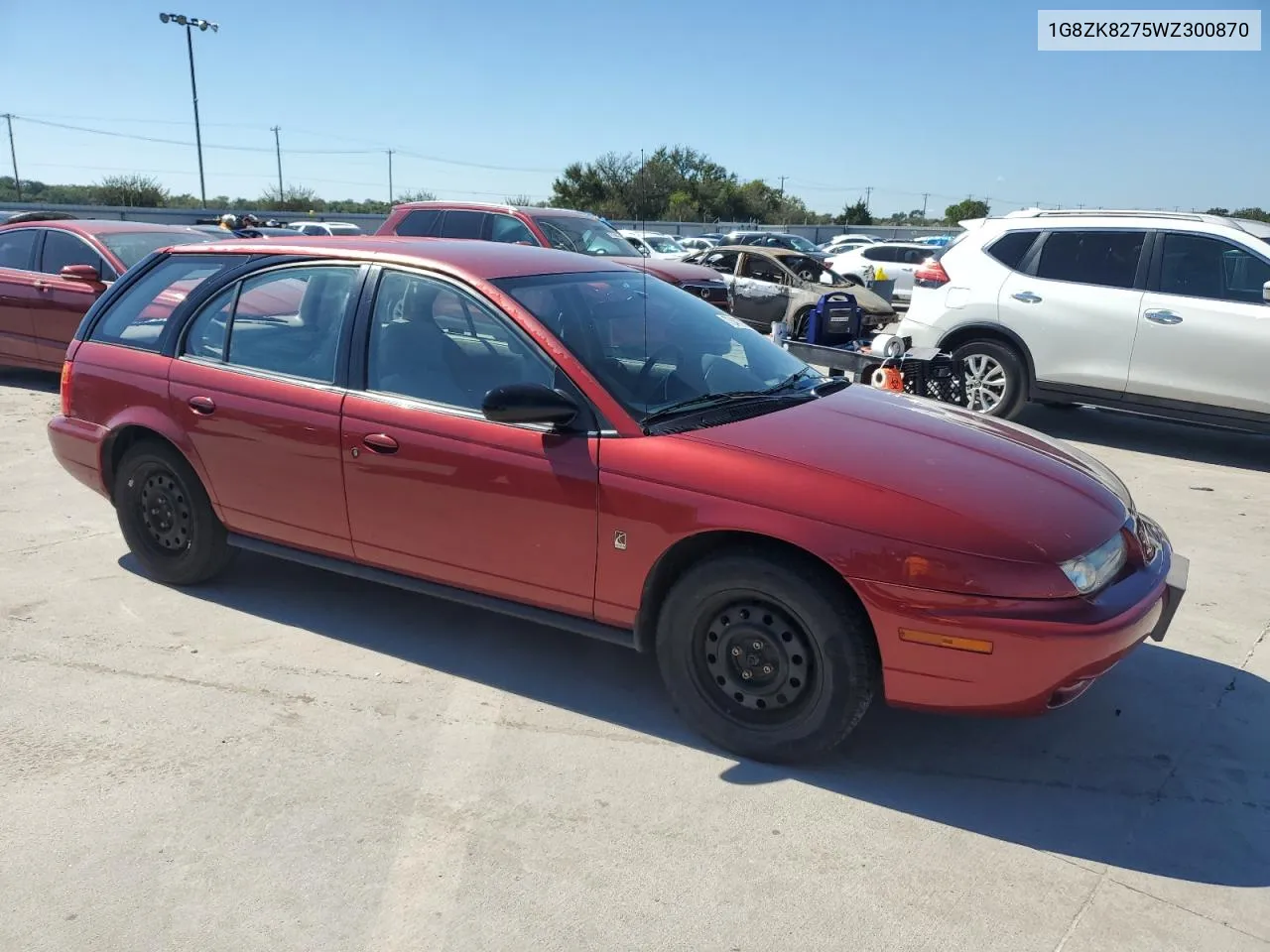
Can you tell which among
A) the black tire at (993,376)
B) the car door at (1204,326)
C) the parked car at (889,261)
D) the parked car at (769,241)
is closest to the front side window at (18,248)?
the black tire at (993,376)

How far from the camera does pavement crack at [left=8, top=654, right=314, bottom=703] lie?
3.76 metres

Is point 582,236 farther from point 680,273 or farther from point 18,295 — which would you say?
point 18,295

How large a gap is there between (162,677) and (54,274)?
6744 millimetres

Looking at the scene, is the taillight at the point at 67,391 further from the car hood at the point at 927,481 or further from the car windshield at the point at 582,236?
the car windshield at the point at 582,236

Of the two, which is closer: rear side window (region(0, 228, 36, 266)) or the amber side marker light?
the amber side marker light

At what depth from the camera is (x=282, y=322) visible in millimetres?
4297

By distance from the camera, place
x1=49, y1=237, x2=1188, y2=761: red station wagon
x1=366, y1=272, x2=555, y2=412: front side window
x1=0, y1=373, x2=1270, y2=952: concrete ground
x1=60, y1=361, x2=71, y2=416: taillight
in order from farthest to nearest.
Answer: x1=60, y1=361, x2=71, y2=416: taillight, x1=366, y1=272, x2=555, y2=412: front side window, x1=49, y1=237, x2=1188, y2=761: red station wagon, x1=0, y1=373, x2=1270, y2=952: concrete ground

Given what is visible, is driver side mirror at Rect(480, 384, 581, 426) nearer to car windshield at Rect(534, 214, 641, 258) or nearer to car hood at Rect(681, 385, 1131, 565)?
car hood at Rect(681, 385, 1131, 565)

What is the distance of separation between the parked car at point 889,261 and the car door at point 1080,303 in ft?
50.3

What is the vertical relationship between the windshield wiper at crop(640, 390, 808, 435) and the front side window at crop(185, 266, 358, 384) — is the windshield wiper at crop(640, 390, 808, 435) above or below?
below

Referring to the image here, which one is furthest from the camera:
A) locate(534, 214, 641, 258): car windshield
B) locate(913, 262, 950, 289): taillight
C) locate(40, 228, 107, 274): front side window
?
locate(534, 214, 641, 258): car windshield

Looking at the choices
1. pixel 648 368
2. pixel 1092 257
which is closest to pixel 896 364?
pixel 1092 257

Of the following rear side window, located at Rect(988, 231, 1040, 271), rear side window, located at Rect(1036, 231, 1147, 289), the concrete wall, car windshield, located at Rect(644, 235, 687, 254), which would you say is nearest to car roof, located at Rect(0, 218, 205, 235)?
rear side window, located at Rect(988, 231, 1040, 271)

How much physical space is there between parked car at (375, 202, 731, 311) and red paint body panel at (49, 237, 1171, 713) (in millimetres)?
6692
